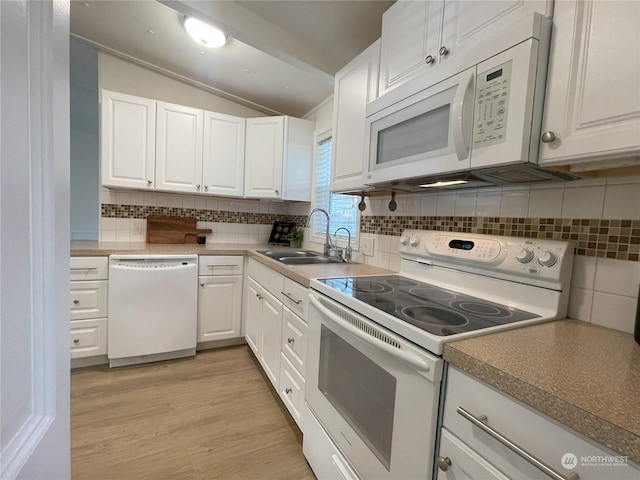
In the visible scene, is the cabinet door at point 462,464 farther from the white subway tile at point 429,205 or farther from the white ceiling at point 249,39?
the white ceiling at point 249,39

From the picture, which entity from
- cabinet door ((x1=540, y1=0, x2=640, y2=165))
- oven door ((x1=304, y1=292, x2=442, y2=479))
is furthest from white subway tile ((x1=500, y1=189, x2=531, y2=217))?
oven door ((x1=304, y1=292, x2=442, y2=479))

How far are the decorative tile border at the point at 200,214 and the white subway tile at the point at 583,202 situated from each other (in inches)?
89.1

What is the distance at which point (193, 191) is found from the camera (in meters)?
2.70

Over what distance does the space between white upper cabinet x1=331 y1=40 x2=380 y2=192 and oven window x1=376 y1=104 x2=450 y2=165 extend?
0.16 meters

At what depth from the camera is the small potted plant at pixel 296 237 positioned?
9.98 ft

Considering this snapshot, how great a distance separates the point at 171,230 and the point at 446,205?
2482 millimetres

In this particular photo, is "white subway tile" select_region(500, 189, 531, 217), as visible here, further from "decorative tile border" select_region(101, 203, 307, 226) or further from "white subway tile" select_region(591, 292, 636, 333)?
"decorative tile border" select_region(101, 203, 307, 226)

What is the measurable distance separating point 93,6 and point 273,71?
1.26m

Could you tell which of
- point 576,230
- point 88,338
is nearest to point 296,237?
point 88,338

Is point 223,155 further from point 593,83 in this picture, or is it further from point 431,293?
point 593,83

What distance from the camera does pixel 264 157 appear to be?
286 centimetres

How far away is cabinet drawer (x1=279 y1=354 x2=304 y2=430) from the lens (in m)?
1.55

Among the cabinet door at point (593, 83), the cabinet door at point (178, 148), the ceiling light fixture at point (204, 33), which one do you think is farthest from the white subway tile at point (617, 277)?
the cabinet door at point (178, 148)

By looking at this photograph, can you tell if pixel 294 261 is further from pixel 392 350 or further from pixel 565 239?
pixel 565 239
